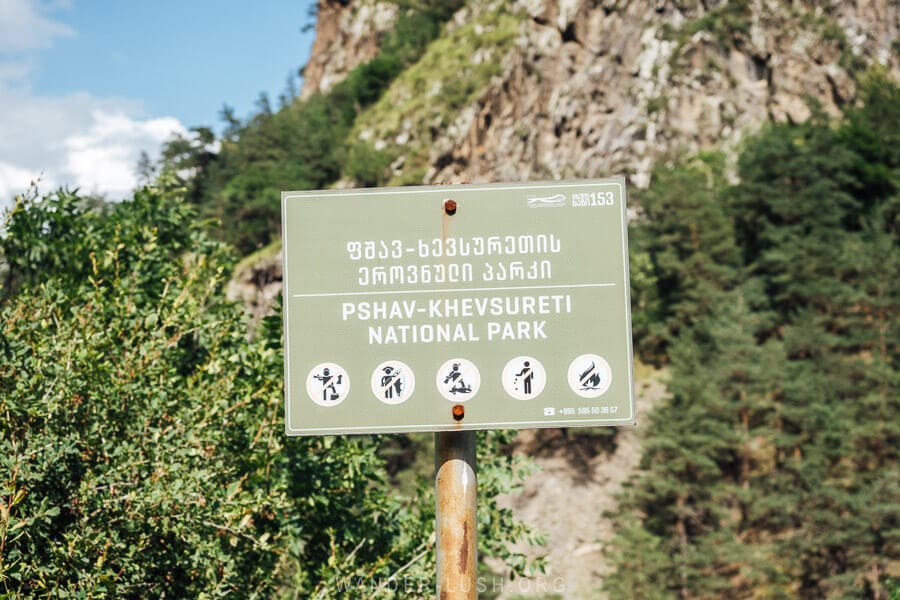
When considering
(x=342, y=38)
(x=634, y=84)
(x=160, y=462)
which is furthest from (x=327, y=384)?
(x=342, y=38)

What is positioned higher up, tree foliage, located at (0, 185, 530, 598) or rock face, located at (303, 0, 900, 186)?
rock face, located at (303, 0, 900, 186)

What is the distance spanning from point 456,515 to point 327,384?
1.07m

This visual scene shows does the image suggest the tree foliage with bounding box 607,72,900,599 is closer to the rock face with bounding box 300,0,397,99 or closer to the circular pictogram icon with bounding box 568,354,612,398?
the circular pictogram icon with bounding box 568,354,612,398

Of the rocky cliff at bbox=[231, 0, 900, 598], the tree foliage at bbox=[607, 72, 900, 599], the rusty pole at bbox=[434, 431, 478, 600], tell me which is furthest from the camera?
the rocky cliff at bbox=[231, 0, 900, 598]

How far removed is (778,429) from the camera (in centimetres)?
4162

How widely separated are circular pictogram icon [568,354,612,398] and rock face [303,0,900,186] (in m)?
71.1

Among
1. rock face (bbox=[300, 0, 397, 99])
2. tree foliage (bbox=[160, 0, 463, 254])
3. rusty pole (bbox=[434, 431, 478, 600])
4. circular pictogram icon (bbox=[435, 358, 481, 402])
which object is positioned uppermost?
rock face (bbox=[300, 0, 397, 99])

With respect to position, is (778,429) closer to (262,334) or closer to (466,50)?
(262,334)

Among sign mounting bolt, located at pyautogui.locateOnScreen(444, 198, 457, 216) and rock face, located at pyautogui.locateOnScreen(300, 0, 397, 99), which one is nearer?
sign mounting bolt, located at pyautogui.locateOnScreen(444, 198, 457, 216)

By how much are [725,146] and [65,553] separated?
76746 millimetres

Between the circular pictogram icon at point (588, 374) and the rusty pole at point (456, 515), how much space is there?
0.70 m

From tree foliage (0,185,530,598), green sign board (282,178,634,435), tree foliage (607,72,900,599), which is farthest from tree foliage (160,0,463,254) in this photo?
green sign board (282,178,634,435)

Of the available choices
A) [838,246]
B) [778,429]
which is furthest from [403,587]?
[838,246]

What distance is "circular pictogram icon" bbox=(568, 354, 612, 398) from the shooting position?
5512 mm
